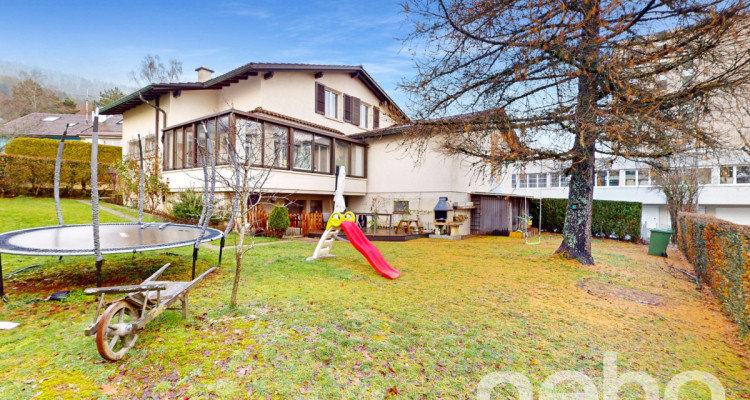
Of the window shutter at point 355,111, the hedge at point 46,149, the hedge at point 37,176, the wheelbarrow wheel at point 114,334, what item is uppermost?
the window shutter at point 355,111

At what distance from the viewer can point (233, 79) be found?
15930 mm

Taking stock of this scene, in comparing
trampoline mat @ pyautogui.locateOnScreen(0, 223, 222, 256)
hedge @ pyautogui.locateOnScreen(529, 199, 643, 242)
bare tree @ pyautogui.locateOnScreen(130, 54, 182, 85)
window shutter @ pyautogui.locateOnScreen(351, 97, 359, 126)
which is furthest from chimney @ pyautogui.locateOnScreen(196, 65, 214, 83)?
hedge @ pyautogui.locateOnScreen(529, 199, 643, 242)

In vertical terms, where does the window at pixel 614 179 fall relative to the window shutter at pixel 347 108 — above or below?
below

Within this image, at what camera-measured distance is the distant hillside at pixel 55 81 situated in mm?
41456

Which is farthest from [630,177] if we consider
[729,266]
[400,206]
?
[729,266]

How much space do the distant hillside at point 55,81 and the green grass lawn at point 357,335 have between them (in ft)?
150

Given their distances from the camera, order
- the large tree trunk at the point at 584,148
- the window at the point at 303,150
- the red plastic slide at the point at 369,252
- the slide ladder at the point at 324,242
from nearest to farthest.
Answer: the large tree trunk at the point at 584,148, the red plastic slide at the point at 369,252, the slide ladder at the point at 324,242, the window at the point at 303,150

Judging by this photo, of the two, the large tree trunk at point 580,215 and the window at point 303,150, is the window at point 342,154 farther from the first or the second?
the large tree trunk at point 580,215

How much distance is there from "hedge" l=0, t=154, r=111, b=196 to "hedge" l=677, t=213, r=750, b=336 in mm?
23713

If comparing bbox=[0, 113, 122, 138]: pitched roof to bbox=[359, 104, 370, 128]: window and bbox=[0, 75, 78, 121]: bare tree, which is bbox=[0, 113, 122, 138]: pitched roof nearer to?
bbox=[0, 75, 78, 121]: bare tree

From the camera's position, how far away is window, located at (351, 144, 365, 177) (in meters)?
17.0

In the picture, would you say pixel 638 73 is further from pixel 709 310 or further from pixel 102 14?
pixel 102 14

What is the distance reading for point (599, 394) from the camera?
3.09m

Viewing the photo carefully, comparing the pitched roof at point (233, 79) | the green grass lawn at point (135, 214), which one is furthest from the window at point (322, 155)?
the green grass lawn at point (135, 214)
